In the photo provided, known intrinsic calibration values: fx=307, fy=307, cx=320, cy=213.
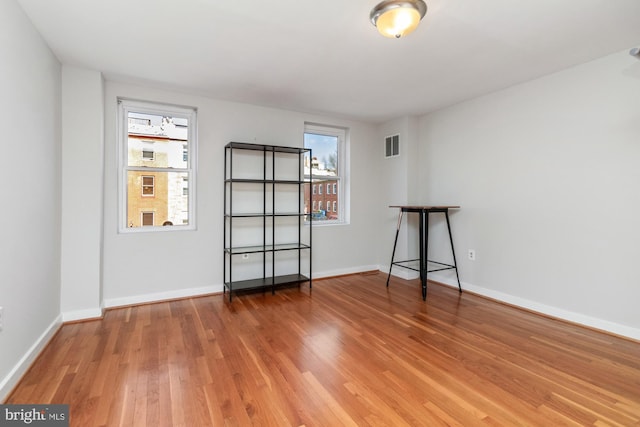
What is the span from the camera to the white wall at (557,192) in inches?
98.6

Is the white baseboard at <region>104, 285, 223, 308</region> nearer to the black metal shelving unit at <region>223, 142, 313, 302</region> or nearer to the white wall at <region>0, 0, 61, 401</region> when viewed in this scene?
the black metal shelving unit at <region>223, 142, 313, 302</region>

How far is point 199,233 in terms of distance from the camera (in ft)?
11.6

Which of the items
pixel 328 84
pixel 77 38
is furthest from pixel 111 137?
pixel 328 84

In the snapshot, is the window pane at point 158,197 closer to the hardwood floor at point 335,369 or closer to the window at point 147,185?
the window at point 147,185

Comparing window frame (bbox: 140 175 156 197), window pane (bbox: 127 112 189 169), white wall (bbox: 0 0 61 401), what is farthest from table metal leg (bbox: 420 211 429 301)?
white wall (bbox: 0 0 61 401)

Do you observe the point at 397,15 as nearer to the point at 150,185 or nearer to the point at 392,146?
the point at 392,146

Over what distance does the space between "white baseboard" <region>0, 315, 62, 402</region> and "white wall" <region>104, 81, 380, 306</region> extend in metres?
0.68

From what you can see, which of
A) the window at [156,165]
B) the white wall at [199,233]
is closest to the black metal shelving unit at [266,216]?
the white wall at [199,233]

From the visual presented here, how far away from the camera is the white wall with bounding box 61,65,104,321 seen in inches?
108

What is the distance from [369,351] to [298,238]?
2151mm

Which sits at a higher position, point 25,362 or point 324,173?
point 324,173

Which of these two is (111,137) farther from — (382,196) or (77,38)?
(382,196)

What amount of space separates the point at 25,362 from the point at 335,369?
6.47 feet

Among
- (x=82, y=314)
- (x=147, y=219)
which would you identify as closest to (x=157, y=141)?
(x=147, y=219)
